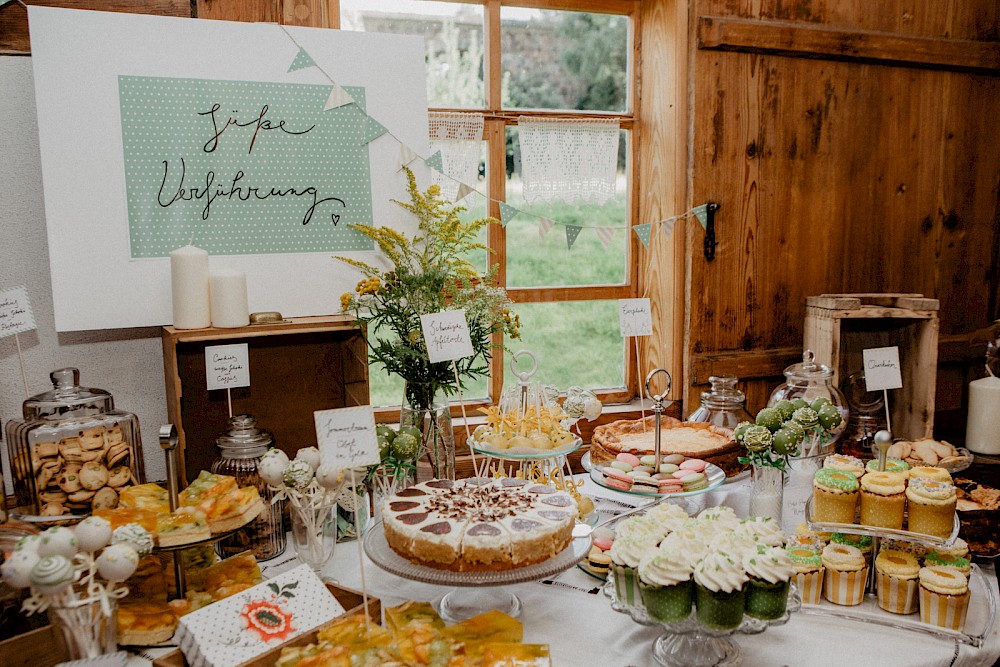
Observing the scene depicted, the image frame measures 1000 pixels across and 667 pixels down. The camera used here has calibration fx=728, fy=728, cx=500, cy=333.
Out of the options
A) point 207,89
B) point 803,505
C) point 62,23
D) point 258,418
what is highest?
point 62,23

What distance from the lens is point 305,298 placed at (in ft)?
5.93

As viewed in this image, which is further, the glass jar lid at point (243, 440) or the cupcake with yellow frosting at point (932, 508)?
the glass jar lid at point (243, 440)

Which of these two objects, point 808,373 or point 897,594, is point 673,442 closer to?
point 808,373

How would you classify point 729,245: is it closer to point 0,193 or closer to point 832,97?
point 832,97

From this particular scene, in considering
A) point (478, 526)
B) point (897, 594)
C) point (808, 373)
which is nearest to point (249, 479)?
point (478, 526)

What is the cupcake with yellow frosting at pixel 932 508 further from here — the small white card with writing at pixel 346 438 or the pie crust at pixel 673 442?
the small white card with writing at pixel 346 438

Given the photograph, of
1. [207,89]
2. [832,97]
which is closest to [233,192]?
[207,89]

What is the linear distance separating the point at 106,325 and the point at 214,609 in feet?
2.63

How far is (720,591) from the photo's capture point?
1060mm

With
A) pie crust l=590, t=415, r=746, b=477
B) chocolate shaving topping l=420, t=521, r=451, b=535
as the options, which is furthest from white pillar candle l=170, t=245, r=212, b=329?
pie crust l=590, t=415, r=746, b=477

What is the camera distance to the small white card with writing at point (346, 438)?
1210 mm

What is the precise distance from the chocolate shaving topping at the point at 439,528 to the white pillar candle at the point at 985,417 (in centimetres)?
181

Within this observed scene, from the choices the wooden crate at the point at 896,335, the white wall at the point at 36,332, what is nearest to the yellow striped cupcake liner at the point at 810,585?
the wooden crate at the point at 896,335

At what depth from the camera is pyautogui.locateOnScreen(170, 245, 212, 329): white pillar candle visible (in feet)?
5.17
